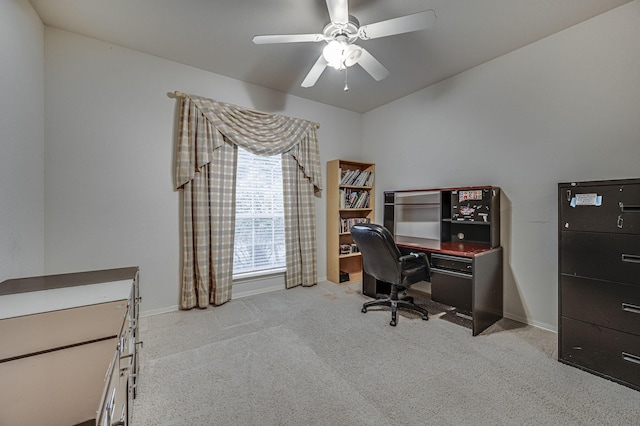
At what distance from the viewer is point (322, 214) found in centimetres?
379

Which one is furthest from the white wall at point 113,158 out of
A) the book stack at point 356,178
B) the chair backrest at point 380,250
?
the chair backrest at point 380,250

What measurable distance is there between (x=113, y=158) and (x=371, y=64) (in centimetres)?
246

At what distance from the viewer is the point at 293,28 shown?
2199mm

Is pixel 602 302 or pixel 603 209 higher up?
pixel 603 209

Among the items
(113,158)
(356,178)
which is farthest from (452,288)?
(113,158)

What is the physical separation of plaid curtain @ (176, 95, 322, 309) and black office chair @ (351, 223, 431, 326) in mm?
1428

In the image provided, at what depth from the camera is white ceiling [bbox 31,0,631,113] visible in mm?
1934

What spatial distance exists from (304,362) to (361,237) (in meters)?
1.16

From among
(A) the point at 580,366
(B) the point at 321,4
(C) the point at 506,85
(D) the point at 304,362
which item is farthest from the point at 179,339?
(C) the point at 506,85

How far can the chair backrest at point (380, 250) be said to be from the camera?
231 centimetres

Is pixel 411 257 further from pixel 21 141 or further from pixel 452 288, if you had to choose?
pixel 21 141

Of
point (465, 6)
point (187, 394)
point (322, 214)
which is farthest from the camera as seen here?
point (322, 214)

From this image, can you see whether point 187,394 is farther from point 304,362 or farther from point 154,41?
point 154,41

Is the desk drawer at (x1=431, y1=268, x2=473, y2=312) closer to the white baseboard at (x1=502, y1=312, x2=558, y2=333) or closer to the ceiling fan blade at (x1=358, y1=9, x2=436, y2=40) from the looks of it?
the white baseboard at (x1=502, y1=312, x2=558, y2=333)
